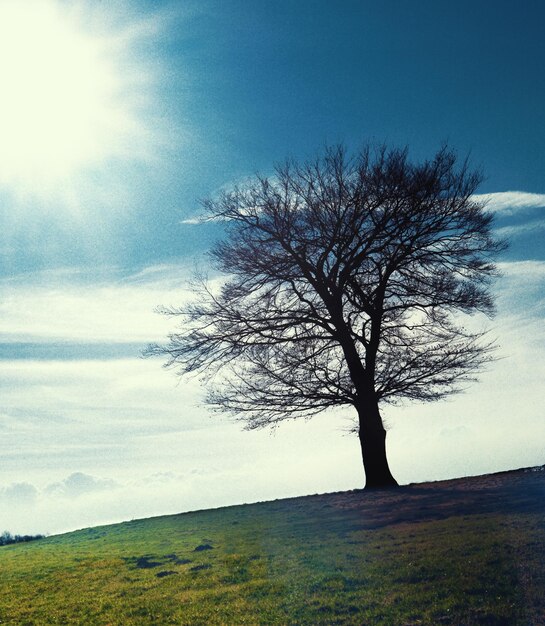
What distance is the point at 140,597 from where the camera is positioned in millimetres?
11406

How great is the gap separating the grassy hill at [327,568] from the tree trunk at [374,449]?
1530 mm

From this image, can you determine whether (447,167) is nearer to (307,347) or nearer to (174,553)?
(307,347)

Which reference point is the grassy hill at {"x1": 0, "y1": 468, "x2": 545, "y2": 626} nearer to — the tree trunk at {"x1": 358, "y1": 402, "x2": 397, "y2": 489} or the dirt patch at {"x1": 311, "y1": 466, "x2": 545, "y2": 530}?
the dirt patch at {"x1": 311, "y1": 466, "x2": 545, "y2": 530}

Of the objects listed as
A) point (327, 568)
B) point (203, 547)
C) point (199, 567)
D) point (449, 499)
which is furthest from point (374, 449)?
point (327, 568)

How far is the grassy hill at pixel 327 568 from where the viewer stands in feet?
29.1

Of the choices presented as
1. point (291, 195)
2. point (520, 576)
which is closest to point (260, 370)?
point (291, 195)

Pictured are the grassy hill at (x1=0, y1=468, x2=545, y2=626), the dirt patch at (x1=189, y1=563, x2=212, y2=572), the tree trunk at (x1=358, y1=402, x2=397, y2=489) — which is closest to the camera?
the grassy hill at (x1=0, y1=468, x2=545, y2=626)

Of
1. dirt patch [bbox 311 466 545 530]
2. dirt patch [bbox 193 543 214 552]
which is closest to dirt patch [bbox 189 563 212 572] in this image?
dirt patch [bbox 193 543 214 552]

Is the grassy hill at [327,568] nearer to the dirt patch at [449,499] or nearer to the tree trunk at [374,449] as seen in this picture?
the dirt patch at [449,499]

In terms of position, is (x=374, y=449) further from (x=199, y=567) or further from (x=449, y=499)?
(x=199, y=567)

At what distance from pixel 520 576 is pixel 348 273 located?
13798 millimetres

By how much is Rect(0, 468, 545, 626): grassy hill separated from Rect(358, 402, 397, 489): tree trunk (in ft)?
5.02

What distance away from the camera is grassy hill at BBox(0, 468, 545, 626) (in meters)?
8.88

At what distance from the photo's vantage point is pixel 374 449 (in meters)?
21.2
